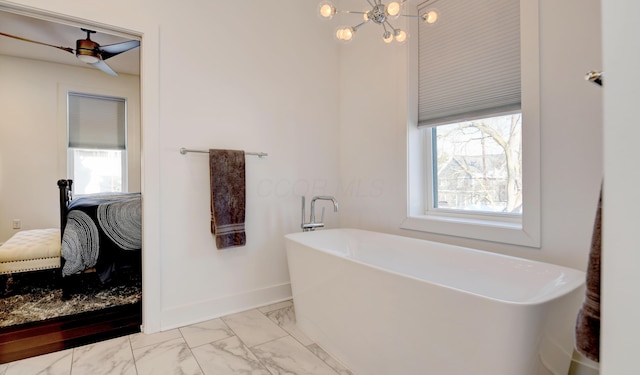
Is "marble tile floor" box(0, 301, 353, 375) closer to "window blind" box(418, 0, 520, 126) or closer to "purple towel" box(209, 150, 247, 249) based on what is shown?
"purple towel" box(209, 150, 247, 249)

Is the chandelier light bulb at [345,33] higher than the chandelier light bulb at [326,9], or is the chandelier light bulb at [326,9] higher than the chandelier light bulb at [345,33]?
the chandelier light bulb at [326,9]

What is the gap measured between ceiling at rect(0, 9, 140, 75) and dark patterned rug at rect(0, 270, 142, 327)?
7.37ft

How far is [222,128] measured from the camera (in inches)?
91.0

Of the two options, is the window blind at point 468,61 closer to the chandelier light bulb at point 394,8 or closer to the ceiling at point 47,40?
the chandelier light bulb at point 394,8

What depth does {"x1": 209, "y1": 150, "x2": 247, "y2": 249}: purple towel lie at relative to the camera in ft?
7.18

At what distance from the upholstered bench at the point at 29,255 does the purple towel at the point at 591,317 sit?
11.1 ft

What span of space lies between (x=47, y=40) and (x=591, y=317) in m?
5.06

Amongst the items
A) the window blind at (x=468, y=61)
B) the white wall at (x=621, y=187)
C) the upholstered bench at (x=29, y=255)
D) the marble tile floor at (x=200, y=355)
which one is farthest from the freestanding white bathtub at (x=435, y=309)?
the upholstered bench at (x=29, y=255)

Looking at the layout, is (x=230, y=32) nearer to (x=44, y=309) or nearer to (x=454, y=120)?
(x=454, y=120)

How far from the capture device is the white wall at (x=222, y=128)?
2.03 meters

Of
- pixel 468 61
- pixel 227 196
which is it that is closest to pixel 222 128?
pixel 227 196

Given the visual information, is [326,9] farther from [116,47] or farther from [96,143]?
[96,143]

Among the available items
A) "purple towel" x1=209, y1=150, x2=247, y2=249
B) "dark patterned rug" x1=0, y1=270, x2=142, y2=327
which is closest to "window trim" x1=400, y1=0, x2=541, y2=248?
"purple towel" x1=209, y1=150, x2=247, y2=249

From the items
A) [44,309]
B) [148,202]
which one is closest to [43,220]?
[44,309]
